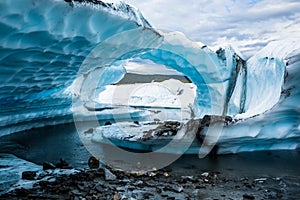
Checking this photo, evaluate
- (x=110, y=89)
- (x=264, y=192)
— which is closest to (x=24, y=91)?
(x=264, y=192)

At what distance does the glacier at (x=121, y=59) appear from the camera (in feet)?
14.7

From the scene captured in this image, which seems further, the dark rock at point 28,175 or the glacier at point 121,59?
the dark rock at point 28,175

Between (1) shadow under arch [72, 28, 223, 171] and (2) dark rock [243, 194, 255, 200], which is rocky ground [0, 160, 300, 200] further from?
(1) shadow under arch [72, 28, 223, 171]

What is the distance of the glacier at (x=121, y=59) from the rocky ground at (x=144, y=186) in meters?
1.84

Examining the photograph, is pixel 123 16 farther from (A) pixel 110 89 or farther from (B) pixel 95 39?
(A) pixel 110 89

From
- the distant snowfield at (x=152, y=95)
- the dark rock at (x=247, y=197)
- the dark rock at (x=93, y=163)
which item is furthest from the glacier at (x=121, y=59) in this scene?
the distant snowfield at (x=152, y=95)

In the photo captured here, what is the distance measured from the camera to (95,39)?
5.35 meters

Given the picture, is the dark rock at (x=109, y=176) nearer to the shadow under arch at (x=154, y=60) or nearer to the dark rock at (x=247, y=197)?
the shadow under arch at (x=154, y=60)

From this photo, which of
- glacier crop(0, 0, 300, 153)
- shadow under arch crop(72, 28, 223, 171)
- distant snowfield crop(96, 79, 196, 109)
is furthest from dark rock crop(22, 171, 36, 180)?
distant snowfield crop(96, 79, 196, 109)

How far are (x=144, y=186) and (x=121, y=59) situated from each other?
419 centimetres

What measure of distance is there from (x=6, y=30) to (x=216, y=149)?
14.9 ft

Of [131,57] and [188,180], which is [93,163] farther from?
[131,57]

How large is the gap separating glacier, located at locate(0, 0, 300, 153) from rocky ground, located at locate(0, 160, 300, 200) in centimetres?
184

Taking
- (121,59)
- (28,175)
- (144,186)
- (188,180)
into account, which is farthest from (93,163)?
(121,59)
